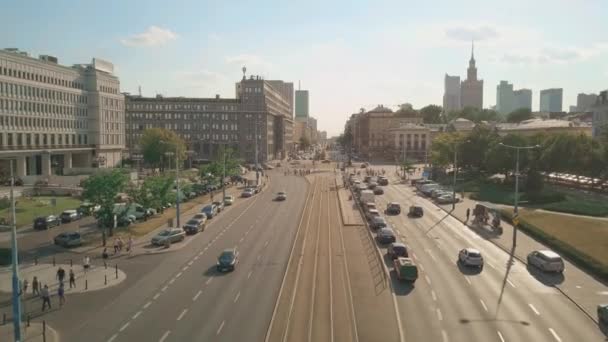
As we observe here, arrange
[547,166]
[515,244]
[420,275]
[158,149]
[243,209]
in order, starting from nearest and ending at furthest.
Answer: [420,275], [515,244], [243,209], [547,166], [158,149]

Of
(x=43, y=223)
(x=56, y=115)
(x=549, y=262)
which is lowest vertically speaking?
(x=43, y=223)

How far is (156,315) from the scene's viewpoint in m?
29.0

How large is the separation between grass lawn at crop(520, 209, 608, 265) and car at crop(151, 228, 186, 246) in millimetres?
34414

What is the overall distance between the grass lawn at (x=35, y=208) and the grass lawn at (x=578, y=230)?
180ft

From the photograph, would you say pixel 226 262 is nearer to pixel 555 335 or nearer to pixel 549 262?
pixel 555 335

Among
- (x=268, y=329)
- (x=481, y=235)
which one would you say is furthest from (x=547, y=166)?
(x=268, y=329)

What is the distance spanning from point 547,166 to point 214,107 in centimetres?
10924

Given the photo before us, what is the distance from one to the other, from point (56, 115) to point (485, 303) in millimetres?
96193

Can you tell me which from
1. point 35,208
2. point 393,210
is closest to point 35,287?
point 35,208

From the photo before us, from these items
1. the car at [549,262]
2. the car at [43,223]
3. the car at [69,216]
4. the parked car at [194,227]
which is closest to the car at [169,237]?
the parked car at [194,227]

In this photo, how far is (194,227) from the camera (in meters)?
54.4

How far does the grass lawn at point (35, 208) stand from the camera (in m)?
61.3

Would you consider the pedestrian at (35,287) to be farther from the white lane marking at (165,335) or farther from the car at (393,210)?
the car at (393,210)

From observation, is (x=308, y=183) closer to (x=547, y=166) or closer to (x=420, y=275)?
(x=547, y=166)
